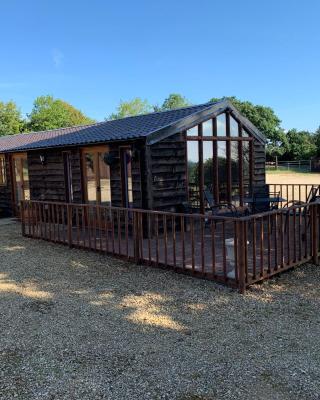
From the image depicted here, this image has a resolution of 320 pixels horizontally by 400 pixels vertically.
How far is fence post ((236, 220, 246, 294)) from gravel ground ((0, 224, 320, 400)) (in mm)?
135

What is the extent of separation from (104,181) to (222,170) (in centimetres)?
296

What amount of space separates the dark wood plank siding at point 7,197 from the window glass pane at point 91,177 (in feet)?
15.7

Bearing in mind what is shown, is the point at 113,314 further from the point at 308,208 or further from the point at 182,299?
the point at 308,208

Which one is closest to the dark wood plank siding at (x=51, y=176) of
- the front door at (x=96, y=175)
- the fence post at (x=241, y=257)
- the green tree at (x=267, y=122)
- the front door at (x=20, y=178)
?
the front door at (x=96, y=175)

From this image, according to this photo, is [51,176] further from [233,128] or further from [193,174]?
[233,128]

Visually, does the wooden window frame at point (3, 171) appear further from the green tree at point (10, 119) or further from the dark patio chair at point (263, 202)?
the green tree at point (10, 119)

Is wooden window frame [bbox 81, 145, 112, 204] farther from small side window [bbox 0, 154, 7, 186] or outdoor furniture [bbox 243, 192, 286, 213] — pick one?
small side window [bbox 0, 154, 7, 186]

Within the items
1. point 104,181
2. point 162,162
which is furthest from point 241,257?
point 104,181

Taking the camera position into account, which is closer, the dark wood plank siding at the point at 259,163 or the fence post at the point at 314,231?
the fence post at the point at 314,231

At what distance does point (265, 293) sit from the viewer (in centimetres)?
513

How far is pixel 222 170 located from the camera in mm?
10148

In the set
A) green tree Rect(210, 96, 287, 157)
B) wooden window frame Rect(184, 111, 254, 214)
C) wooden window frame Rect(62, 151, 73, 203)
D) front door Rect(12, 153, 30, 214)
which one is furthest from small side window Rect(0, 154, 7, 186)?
green tree Rect(210, 96, 287, 157)

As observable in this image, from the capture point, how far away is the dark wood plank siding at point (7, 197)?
550 inches

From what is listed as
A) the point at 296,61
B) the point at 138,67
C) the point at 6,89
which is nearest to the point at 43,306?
the point at 296,61
